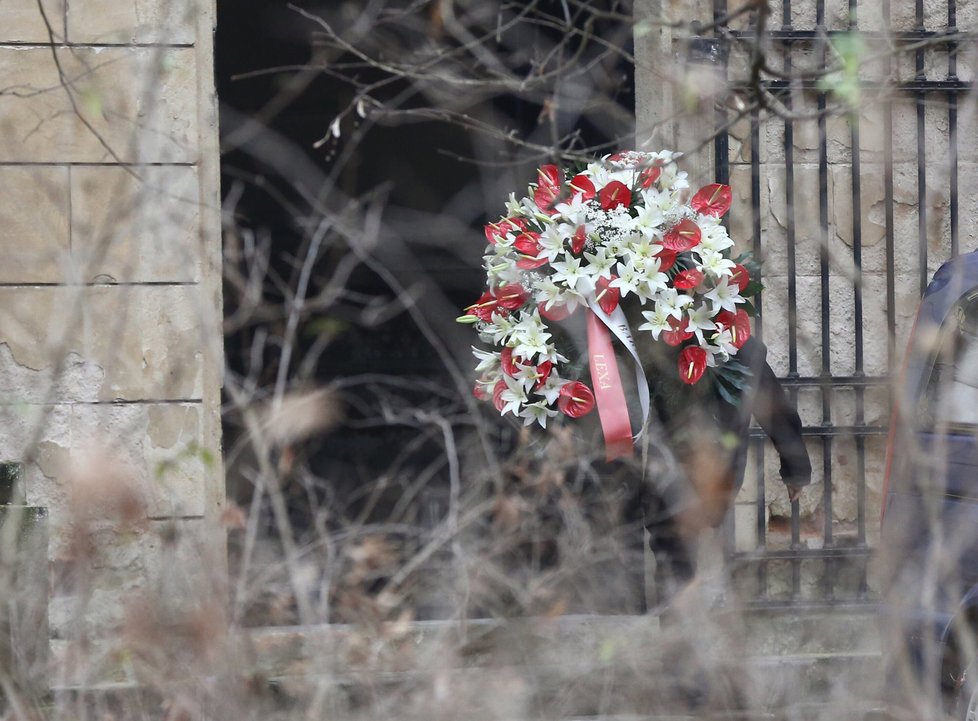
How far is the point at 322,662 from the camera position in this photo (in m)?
2.31

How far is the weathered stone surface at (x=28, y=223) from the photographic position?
522 centimetres

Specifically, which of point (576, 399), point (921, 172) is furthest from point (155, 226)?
point (921, 172)

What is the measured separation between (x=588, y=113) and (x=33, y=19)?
2299mm

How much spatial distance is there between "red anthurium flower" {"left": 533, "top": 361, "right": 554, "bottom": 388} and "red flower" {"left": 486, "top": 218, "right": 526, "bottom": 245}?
0.44 m

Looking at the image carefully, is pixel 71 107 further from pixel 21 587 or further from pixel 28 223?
pixel 21 587

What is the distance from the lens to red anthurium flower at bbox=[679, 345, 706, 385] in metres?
4.21

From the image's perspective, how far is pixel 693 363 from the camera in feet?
13.8

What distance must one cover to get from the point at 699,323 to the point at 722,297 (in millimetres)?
126

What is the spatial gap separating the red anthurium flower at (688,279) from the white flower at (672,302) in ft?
0.09

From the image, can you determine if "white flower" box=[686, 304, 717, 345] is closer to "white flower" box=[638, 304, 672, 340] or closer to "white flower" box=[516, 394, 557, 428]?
"white flower" box=[638, 304, 672, 340]

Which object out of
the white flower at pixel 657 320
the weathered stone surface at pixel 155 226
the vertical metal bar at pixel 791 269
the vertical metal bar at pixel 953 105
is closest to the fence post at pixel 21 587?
the weathered stone surface at pixel 155 226

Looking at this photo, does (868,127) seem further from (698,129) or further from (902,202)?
(698,129)

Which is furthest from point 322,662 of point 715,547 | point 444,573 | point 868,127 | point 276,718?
point 868,127

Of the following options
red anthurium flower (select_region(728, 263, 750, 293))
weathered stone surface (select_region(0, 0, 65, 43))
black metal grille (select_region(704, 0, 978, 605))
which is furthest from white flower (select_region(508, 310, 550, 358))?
weathered stone surface (select_region(0, 0, 65, 43))
